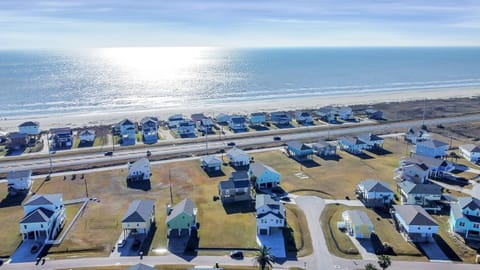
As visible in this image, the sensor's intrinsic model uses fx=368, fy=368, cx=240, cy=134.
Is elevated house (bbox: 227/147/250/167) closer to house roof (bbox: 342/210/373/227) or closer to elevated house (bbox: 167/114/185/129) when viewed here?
house roof (bbox: 342/210/373/227)

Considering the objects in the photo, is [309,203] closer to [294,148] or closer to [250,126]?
[294,148]

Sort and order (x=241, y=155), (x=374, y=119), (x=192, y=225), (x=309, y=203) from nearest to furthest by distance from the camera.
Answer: (x=192, y=225) → (x=309, y=203) → (x=241, y=155) → (x=374, y=119)

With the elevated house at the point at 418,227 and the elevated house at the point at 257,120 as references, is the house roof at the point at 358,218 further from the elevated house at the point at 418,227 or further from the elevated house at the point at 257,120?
the elevated house at the point at 257,120

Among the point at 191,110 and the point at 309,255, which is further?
the point at 191,110

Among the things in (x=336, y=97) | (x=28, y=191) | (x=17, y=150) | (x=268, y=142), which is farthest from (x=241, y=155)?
(x=336, y=97)

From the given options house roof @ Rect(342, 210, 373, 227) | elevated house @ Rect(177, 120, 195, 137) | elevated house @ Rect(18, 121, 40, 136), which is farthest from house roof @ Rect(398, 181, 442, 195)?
elevated house @ Rect(18, 121, 40, 136)
